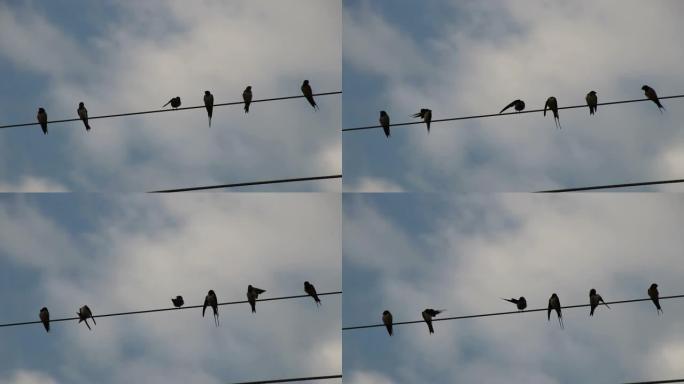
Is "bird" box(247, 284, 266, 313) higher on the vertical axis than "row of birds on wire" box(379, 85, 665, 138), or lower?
lower

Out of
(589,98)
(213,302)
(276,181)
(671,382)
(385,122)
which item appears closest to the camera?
(671,382)

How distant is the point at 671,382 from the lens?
38.4ft

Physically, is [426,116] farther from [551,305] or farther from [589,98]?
[551,305]

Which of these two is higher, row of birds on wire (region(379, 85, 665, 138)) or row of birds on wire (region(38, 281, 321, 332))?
row of birds on wire (region(379, 85, 665, 138))

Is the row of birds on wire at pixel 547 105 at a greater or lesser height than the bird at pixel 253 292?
greater

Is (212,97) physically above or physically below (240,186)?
above

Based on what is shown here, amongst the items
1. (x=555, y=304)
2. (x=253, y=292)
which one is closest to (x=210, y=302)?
(x=253, y=292)

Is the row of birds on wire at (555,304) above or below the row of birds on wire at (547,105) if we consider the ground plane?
below

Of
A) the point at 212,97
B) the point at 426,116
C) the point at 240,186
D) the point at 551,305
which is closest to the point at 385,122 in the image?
the point at 426,116

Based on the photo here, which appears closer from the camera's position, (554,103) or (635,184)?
(635,184)

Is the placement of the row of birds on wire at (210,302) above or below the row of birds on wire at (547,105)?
below

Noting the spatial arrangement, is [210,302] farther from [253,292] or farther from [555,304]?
[555,304]

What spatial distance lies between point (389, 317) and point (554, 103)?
15.9ft

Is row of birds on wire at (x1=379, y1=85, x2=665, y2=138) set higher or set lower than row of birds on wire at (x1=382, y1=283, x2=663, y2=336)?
higher
